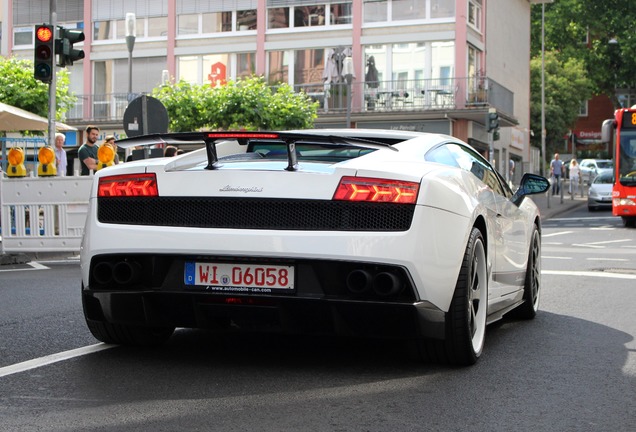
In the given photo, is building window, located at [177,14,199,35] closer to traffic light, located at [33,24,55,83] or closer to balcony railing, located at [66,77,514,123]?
balcony railing, located at [66,77,514,123]

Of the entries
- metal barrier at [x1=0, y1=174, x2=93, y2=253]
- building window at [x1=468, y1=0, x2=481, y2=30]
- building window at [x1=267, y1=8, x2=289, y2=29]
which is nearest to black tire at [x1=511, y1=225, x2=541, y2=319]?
metal barrier at [x1=0, y1=174, x2=93, y2=253]

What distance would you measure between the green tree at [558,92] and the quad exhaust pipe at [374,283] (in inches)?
2633

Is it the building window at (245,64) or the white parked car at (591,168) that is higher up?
the building window at (245,64)

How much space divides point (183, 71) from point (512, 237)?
3986 centimetres

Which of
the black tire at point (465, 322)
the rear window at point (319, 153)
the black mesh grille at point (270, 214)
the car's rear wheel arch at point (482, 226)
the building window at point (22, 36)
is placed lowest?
the black tire at point (465, 322)

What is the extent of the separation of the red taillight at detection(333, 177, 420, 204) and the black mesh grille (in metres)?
0.03

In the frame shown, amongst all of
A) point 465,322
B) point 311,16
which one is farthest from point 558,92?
point 465,322

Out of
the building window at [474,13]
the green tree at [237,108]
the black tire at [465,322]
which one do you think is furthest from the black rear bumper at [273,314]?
the building window at [474,13]

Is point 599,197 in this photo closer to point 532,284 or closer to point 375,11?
point 375,11

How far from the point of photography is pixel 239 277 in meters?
5.29

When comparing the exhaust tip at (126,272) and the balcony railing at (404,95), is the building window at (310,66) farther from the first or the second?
the exhaust tip at (126,272)

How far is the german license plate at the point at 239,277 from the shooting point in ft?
17.2

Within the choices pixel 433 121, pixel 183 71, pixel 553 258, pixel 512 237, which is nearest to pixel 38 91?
pixel 183 71

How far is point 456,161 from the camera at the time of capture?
6496 mm
